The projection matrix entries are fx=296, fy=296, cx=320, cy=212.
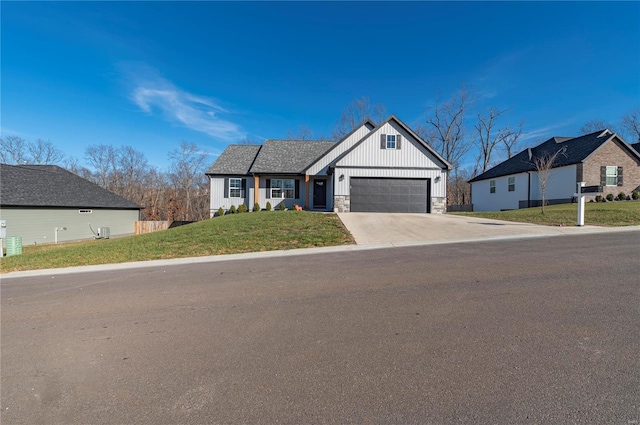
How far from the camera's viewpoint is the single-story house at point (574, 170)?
68.8 feet

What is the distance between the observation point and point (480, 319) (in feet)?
12.1

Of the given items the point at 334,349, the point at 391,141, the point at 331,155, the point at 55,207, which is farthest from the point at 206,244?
the point at 55,207

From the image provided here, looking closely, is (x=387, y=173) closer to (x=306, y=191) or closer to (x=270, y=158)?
(x=306, y=191)

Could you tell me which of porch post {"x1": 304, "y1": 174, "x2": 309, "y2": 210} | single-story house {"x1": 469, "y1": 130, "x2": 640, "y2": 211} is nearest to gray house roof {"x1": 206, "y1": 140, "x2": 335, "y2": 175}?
porch post {"x1": 304, "y1": 174, "x2": 309, "y2": 210}

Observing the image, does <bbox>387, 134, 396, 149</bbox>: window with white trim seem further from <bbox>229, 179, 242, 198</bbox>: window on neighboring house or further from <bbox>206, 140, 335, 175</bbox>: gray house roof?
<bbox>229, 179, 242, 198</bbox>: window on neighboring house

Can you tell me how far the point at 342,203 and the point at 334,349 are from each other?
52.4ft

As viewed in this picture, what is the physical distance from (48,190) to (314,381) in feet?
95.8

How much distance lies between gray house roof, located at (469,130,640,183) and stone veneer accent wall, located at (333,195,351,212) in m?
16.0

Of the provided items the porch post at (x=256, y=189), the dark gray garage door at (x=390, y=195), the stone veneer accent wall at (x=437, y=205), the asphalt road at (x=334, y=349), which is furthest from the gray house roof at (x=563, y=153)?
the porch post at (x=256, y=189)

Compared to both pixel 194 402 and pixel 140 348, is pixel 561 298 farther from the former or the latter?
pixel 140 348

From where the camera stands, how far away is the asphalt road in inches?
88.2

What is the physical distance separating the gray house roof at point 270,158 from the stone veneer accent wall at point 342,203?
3.58 m

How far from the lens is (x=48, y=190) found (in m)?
22.8

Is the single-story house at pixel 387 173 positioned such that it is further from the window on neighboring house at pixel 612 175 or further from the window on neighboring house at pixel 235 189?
the window on neighboring house at pixel 612 175
